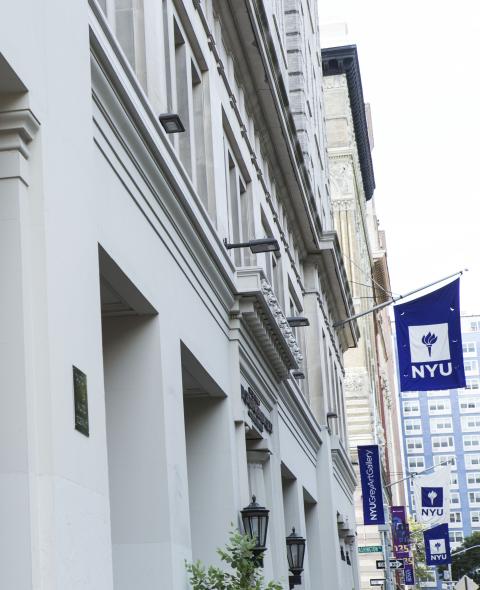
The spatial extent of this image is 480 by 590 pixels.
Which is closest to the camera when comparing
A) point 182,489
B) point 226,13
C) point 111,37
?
point 111,37

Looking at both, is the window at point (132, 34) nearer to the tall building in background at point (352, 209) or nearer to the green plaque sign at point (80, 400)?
the green plaque sign at point (80, 400)

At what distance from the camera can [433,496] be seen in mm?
65312

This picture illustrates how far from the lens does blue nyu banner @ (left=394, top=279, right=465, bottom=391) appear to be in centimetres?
3030

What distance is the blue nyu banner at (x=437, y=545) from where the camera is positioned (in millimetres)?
68500

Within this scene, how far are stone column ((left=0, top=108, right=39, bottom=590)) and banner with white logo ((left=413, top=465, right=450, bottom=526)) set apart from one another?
191 ft

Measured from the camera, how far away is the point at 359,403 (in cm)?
6481

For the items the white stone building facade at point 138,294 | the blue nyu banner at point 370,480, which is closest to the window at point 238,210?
the white stone building facade at point 138,294

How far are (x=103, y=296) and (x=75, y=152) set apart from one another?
3.39m

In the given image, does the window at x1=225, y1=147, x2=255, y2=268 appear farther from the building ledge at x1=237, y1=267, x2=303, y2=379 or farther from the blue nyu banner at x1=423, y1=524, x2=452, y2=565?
the blue nyu banner at x1=423, y1=524, x2=452, y2=565

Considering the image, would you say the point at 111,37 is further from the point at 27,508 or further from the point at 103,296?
the point at 27,508

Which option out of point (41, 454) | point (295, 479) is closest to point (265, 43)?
point (295, 479)

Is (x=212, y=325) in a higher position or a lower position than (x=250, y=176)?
lower

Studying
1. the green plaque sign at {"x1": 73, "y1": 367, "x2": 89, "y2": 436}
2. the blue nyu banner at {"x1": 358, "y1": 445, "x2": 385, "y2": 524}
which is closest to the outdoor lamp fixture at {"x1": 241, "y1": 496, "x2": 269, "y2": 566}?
the green plaque sign at {"x1": 73, "y1": 367, "x2": 89, "y2": 436}

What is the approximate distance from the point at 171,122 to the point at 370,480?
32259 millimetres
